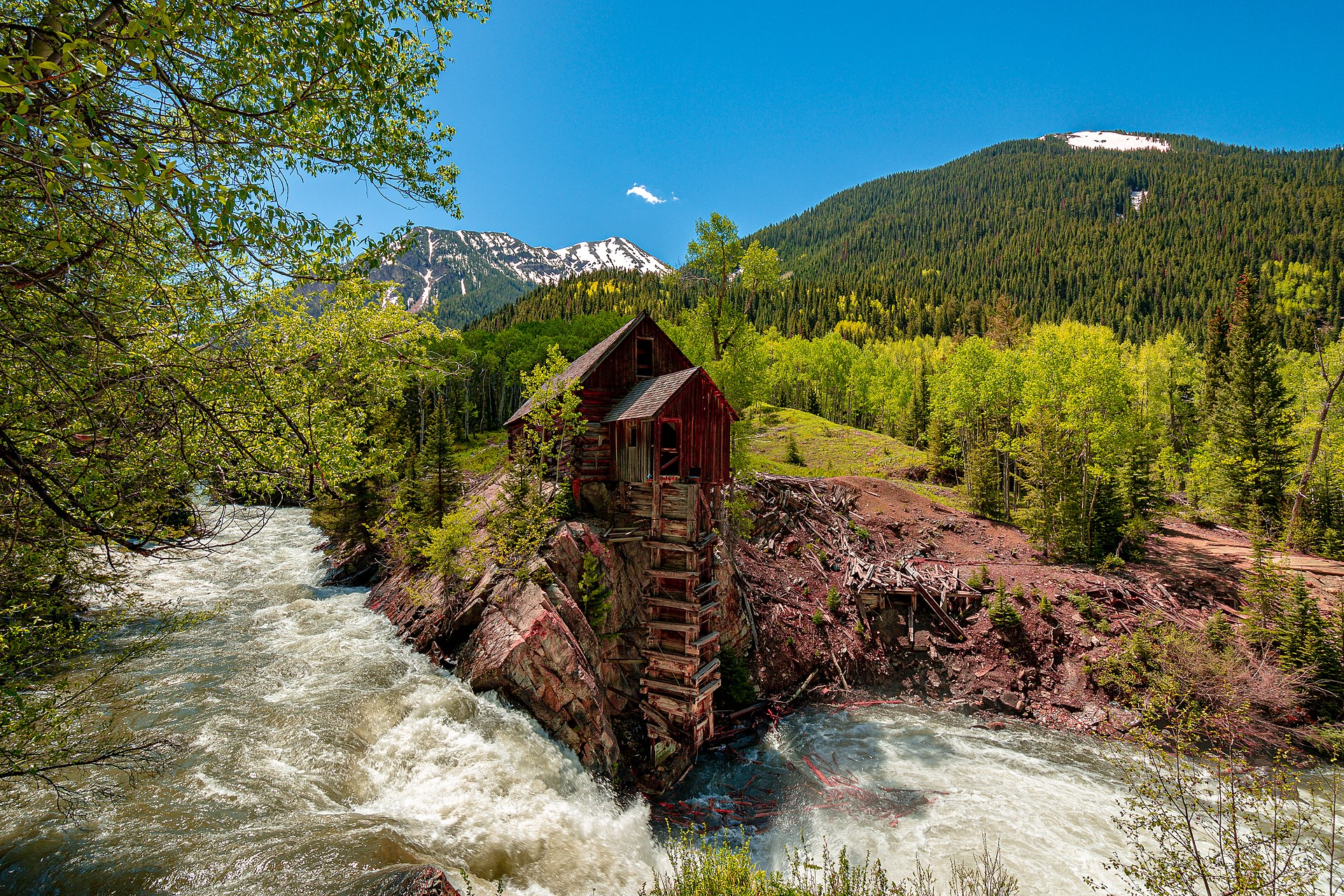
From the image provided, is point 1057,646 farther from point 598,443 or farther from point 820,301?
point 820,301

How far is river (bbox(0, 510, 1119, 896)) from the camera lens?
26.8 feet

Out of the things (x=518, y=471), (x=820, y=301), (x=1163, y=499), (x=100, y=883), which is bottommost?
(x=100, y=883)

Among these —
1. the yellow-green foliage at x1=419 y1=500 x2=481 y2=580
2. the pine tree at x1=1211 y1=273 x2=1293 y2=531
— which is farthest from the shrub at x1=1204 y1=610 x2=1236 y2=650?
the yellow-green foliage at x1=419 y1=500 x2=481 y2=580

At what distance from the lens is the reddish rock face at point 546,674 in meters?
13.4

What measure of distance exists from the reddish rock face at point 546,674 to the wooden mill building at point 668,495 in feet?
8.34

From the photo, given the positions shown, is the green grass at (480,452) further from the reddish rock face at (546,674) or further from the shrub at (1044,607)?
the shrub at (1044,607)

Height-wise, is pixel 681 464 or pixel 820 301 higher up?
pixel 820 301

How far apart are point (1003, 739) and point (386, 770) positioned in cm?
1828

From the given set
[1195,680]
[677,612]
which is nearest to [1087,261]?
[1195,680]

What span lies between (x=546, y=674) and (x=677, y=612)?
4927 millimetres

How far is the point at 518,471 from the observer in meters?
16.6

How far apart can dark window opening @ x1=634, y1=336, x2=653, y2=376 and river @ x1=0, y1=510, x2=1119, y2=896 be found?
12397mm

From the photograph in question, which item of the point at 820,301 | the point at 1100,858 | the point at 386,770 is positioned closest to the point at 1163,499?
the point at 1100,858

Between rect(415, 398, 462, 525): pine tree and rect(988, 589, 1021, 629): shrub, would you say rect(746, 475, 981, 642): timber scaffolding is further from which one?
rect(415, 398, 462, 525): pine tree
